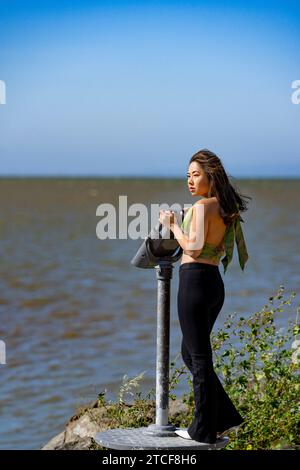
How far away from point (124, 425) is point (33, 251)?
19442 mm

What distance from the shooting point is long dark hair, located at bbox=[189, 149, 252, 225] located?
211 inches

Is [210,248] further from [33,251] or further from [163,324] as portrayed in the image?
[33,251]

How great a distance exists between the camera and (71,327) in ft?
44.4

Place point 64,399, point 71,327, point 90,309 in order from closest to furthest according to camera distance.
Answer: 1. point 64,399
2. point 71,327
3. point 90,309

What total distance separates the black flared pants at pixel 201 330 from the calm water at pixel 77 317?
11.0 ft

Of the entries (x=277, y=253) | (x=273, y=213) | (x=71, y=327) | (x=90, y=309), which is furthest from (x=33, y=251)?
(x=273, y=213)

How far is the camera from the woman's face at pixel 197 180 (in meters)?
5.44

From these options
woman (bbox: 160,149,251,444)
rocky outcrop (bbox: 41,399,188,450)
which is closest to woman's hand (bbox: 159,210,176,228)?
woman (bbox: 160,149,251,444)

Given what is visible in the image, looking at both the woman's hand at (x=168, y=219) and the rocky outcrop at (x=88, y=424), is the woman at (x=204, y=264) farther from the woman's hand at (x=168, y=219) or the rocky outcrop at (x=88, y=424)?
the rocky outcrop at (x=88, y=424)

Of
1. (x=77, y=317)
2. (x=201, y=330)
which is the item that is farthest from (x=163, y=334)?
(x=77, y=317)

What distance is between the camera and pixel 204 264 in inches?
211

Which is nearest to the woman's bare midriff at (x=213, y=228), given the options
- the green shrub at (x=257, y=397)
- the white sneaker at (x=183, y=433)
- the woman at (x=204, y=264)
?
the woman at (x=204, y=264)

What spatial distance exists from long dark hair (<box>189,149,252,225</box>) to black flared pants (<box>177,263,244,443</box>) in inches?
12.2
